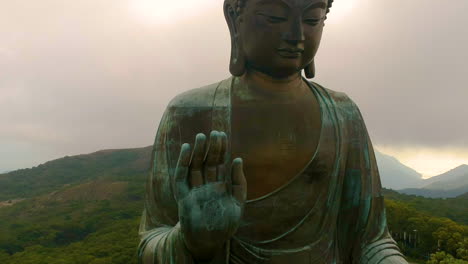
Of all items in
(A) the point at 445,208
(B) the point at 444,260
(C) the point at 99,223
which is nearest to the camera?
(B) the point at 444,260

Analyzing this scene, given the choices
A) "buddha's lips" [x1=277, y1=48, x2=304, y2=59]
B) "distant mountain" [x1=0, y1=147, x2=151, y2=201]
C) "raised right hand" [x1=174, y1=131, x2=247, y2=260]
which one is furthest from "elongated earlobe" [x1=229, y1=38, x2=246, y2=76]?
"distant mountain" [x1=0, y1=147, x2=151, y2=201]

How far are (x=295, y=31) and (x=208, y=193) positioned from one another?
1.66 meters

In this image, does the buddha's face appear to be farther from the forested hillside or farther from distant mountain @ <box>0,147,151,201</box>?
distant mountain @ <box>0,147,151,201</box>

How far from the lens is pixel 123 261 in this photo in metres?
39.5

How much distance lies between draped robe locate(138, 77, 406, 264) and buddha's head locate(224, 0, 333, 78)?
16.0 inches

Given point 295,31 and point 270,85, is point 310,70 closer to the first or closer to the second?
point 270,85

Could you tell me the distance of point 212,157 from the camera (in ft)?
11.5

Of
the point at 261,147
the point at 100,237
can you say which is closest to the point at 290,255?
the point at 261,147

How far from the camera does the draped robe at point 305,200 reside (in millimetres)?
4496

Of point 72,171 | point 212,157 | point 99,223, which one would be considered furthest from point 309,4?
point 72,171

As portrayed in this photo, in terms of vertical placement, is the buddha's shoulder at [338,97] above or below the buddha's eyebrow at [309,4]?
below

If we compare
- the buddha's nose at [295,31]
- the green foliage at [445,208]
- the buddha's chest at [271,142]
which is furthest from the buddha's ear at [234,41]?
the green foliage at [445,208]

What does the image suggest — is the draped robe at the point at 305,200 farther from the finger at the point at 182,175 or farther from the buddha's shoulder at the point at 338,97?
the finger at the point at 182,175

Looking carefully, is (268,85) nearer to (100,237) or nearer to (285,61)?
(285,61)
